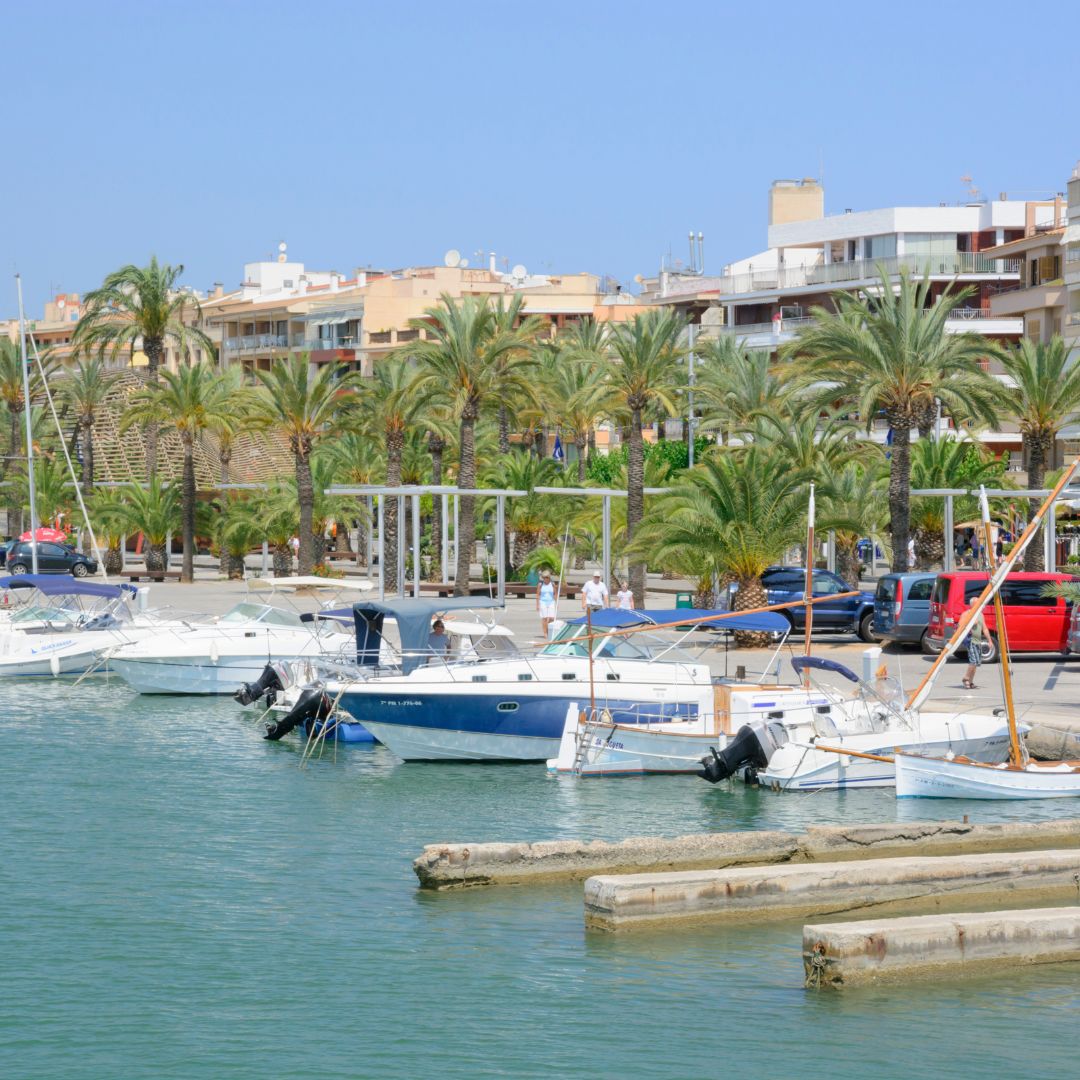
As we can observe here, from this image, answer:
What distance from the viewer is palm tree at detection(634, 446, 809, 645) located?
39.5 m

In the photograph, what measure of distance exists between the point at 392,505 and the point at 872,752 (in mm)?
37168

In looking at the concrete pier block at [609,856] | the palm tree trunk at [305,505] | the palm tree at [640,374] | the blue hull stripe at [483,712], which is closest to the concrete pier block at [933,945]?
the concrete pier block at [609,856]

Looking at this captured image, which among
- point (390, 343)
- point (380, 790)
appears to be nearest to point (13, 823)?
point (380, 790)

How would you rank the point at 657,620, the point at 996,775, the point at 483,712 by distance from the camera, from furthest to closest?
the point at 657,620 < the point at 483,712 < the point at 996,775

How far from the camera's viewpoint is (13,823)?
77.2ft

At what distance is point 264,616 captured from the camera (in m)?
36.8

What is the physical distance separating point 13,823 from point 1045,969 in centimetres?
1314

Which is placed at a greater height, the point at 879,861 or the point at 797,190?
the point at 797,190

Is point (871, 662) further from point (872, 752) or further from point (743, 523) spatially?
point (743, 523)

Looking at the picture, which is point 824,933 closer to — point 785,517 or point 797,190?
point 785,517

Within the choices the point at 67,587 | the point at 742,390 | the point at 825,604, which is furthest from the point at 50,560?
the point at 825,604

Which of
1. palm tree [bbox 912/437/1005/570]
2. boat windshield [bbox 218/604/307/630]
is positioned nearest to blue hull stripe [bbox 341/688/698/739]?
boat windshield [bbox 218/604/307/630]

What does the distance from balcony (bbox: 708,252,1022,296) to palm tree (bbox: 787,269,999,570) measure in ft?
137

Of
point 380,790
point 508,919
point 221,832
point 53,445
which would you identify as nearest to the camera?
point 508,919
